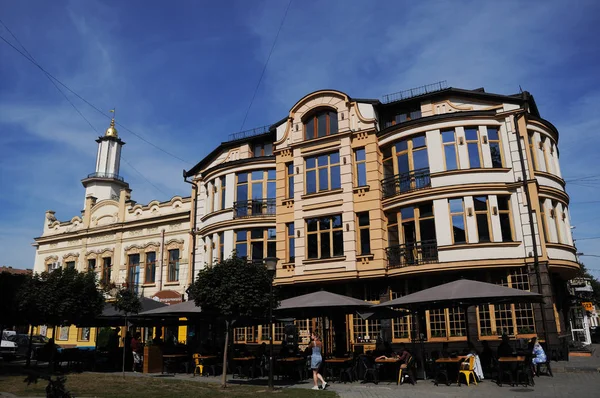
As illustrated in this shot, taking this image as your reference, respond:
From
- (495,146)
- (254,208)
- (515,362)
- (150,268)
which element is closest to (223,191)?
(254,208)

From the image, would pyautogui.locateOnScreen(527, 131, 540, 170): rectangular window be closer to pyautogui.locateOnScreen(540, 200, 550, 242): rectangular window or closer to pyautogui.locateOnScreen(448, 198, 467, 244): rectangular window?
pyautogui.locateOnScreen(540, 200, 550, 242): rectangular window

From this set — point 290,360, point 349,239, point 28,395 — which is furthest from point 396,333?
point 28,395

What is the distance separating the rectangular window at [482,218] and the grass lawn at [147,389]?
10.7 metres

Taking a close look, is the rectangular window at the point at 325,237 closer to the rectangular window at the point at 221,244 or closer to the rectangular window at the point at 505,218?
the rectangular window at the point at 221,244

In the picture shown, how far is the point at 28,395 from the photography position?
42.1 feet

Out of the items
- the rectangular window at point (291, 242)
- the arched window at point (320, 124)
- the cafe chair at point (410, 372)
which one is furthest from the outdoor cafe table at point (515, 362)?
the arched window at point (320, 124)

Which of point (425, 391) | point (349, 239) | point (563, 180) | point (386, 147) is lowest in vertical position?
point (425, 391)

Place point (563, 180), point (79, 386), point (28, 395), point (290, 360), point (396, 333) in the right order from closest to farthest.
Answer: point (28, 395)
point (79, 386)
point (290, 360)
point (396, 333)
point (563, 180)

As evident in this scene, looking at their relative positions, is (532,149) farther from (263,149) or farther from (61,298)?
(61,298)

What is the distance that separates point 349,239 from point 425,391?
1035cm

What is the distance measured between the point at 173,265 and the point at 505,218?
20871 millimetres

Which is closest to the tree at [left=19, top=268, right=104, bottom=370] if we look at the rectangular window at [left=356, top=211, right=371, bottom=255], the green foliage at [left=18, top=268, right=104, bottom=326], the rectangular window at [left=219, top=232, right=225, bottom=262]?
the green foliage at [left=18, top=268, right=104, bottom=326]

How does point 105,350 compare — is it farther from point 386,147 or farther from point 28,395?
point 386,147

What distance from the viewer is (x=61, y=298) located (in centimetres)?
1952
